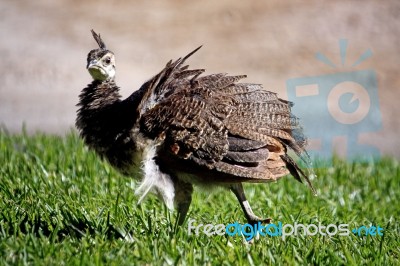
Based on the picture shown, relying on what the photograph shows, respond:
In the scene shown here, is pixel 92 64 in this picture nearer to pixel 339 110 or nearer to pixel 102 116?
pixel 102 116

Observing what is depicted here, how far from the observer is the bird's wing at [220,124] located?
4.30 meters

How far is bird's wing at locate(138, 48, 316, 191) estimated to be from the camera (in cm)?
430

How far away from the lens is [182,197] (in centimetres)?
451

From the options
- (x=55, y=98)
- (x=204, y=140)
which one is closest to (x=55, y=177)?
(x=204, y=140)

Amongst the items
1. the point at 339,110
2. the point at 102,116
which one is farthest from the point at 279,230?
the point at 339,110

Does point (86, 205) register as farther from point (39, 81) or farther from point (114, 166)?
point (39, 81)

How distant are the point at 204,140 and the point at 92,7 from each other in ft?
19.8

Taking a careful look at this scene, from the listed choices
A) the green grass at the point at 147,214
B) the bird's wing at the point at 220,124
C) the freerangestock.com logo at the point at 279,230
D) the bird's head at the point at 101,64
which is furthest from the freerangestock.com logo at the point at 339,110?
the bird's head at the point at 101,64

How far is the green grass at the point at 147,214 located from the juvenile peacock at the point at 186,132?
27 centimetres

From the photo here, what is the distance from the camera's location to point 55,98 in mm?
8727

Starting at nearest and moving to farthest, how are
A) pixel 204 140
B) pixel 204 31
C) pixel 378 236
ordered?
pixel 204 140 → pixel 378 236 → pixel 204 31

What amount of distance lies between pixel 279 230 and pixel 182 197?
612mm

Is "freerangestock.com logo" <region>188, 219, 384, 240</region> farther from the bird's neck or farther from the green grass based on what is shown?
the bird's neck

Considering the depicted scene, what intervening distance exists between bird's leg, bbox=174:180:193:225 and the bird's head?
79cm
